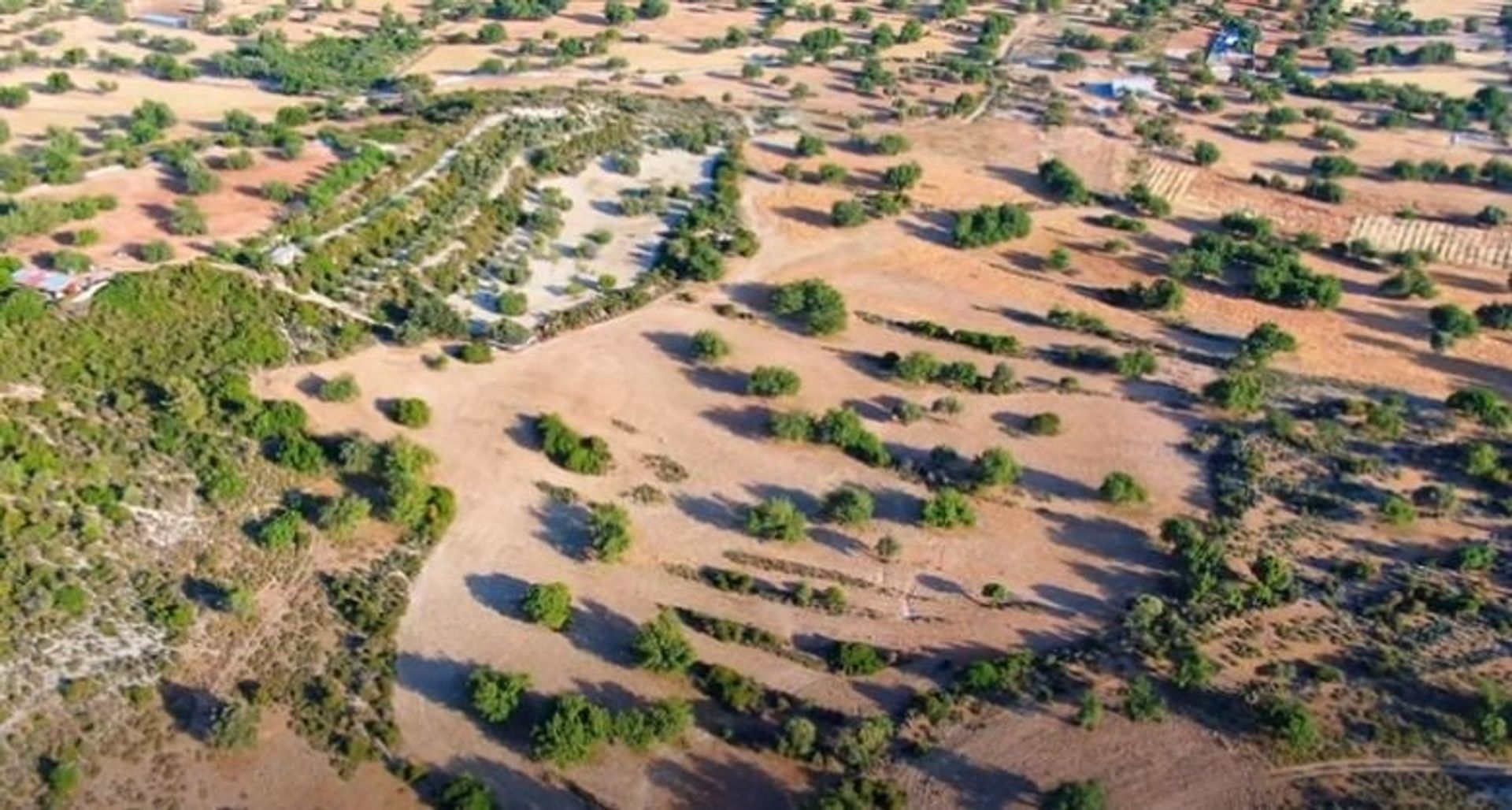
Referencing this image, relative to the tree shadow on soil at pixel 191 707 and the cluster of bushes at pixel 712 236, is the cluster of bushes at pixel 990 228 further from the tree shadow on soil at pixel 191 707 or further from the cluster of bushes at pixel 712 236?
the tree shadow on soil at pixel 191 707

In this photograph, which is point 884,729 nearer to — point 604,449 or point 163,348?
point 604,449

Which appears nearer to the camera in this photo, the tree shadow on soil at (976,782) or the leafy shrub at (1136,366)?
the tree shadow on soil at (976,782)

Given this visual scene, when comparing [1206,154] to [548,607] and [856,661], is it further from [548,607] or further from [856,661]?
[548,607]

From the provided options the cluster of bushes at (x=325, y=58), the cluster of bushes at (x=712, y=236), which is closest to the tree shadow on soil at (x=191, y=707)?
the cluster of bushes at (x=712, y=236)

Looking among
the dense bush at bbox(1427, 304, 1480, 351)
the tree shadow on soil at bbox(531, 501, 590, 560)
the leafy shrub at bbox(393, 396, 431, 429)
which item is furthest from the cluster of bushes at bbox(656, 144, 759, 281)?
the dense bush at bbox(1427, 304, 1480, 351)

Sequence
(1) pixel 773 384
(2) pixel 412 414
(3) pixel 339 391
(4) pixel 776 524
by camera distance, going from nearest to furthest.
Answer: (4) pixel 776 524, (2) pixel 412 414, (3) pixel 339 391, (1) pixel 773 384

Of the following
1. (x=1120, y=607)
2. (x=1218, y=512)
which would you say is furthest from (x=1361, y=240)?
(x=1120, y=607)

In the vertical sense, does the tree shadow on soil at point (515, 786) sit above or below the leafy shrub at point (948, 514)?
below

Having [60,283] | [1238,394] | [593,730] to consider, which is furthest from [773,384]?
[60,283]

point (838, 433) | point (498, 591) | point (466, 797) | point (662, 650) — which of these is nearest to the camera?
point (466, 797)
